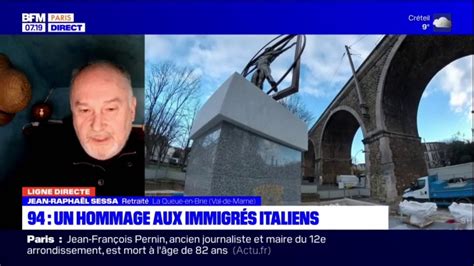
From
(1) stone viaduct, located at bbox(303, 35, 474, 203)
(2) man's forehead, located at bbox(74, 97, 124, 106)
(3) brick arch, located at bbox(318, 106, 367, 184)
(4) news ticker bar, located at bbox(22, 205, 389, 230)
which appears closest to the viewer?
(4) news ticker bar, located at bbox(22, 205, 389, 230)

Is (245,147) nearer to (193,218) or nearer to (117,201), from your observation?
(193,218)

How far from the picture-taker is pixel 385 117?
2289 millimetres

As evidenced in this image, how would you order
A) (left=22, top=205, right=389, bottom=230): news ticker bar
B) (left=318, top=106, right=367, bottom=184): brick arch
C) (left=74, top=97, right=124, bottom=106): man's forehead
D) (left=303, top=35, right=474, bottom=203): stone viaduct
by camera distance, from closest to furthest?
(left=22, top=205, right=389, bottom=230): news ticker bar
(left=74, top=97, right=124, bottom=106): man's forehead
(left=303, top=35, right=474, bottom=203): stone viaduct
(left=318, top=106, right=367, bottom=184): brick arch

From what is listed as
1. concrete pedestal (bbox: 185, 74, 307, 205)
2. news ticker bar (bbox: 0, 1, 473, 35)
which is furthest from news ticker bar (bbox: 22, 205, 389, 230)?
news ticker bar (bbox: 0, 1, 473, 35)

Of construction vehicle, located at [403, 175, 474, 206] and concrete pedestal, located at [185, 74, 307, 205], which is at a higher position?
concrete pedestal, located at [185, 74, 307, 205]

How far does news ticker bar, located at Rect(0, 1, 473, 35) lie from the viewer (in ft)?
5.40

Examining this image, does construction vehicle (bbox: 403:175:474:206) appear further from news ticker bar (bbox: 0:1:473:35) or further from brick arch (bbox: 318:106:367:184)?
news ticker bar (bbox: 0:1:473:35)

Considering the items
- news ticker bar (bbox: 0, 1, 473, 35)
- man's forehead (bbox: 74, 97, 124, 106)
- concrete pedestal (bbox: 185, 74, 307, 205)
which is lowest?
concrete pedestal (bbox: 185, 74, 307, 205)

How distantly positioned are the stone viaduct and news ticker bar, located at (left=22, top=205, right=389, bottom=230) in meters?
0.35
